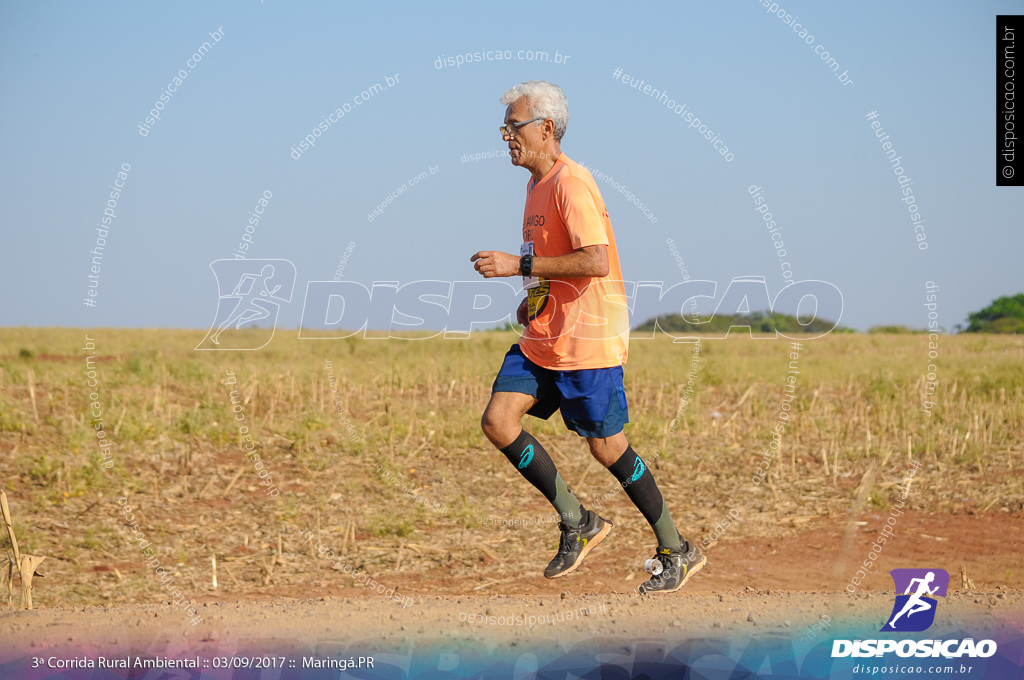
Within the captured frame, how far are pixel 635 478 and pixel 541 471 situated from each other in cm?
53

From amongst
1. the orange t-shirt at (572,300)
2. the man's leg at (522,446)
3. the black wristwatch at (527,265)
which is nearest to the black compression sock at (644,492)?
the man's leg at (522,446)

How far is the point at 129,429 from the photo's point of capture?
10.1m

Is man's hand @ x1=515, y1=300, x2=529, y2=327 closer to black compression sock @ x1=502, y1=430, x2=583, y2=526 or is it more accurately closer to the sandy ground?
black compression sock @ x1=502, y1=430, x2=583, y2=526

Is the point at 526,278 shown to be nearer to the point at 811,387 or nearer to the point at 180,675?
the point at 180,675

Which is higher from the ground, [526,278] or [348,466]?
[526,278]

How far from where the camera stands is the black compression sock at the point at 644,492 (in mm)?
5062

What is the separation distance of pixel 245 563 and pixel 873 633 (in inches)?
203

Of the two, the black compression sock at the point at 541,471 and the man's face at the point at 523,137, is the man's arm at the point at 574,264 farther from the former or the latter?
the black compression sock at the point at 541,471

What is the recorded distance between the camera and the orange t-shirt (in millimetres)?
4793

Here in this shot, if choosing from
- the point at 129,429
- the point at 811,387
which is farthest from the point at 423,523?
the point at 811,387

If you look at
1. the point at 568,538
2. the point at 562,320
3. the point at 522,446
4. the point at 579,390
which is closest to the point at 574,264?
the point at 562,320

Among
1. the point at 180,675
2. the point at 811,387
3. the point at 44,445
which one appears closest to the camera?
the point at 180,675

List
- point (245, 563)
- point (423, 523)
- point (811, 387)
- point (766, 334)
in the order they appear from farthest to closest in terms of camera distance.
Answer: point (766, 334)
point (811, 387)
point (423, 523)
point (245, 563)

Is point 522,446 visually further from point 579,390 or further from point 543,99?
point 543,99
